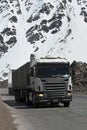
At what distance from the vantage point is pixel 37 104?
1294 inches

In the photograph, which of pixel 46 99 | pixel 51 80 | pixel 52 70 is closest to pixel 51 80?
pixel 51 80

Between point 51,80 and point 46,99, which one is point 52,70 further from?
point 46,99

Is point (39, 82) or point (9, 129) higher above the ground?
point (39, 82)

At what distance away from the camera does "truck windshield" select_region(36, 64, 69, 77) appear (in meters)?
31.0

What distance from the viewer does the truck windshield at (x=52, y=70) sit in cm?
3096

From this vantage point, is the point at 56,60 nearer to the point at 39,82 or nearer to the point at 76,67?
the point at 39,82

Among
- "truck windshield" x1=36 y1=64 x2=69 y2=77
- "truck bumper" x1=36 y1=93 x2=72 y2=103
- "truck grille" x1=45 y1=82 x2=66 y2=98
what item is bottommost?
"truck bumper" x1=36 y1=93 x2=72 y2=103

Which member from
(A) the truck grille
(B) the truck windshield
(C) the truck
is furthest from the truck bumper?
(B) the truck windshield

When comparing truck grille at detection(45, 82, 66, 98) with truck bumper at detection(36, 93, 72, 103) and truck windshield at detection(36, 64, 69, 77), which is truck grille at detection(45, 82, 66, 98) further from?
truck windshield at detection(36, 64, 69, 77)

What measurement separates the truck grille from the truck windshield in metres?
0.58

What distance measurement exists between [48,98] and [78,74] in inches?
1724

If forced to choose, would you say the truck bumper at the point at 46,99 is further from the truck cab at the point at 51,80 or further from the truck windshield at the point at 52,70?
the truck windshield at the point at 52,70

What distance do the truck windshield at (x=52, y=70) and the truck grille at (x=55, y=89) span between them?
577mm

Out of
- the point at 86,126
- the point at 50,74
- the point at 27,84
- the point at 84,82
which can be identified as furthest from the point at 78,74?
the point at 86,126
